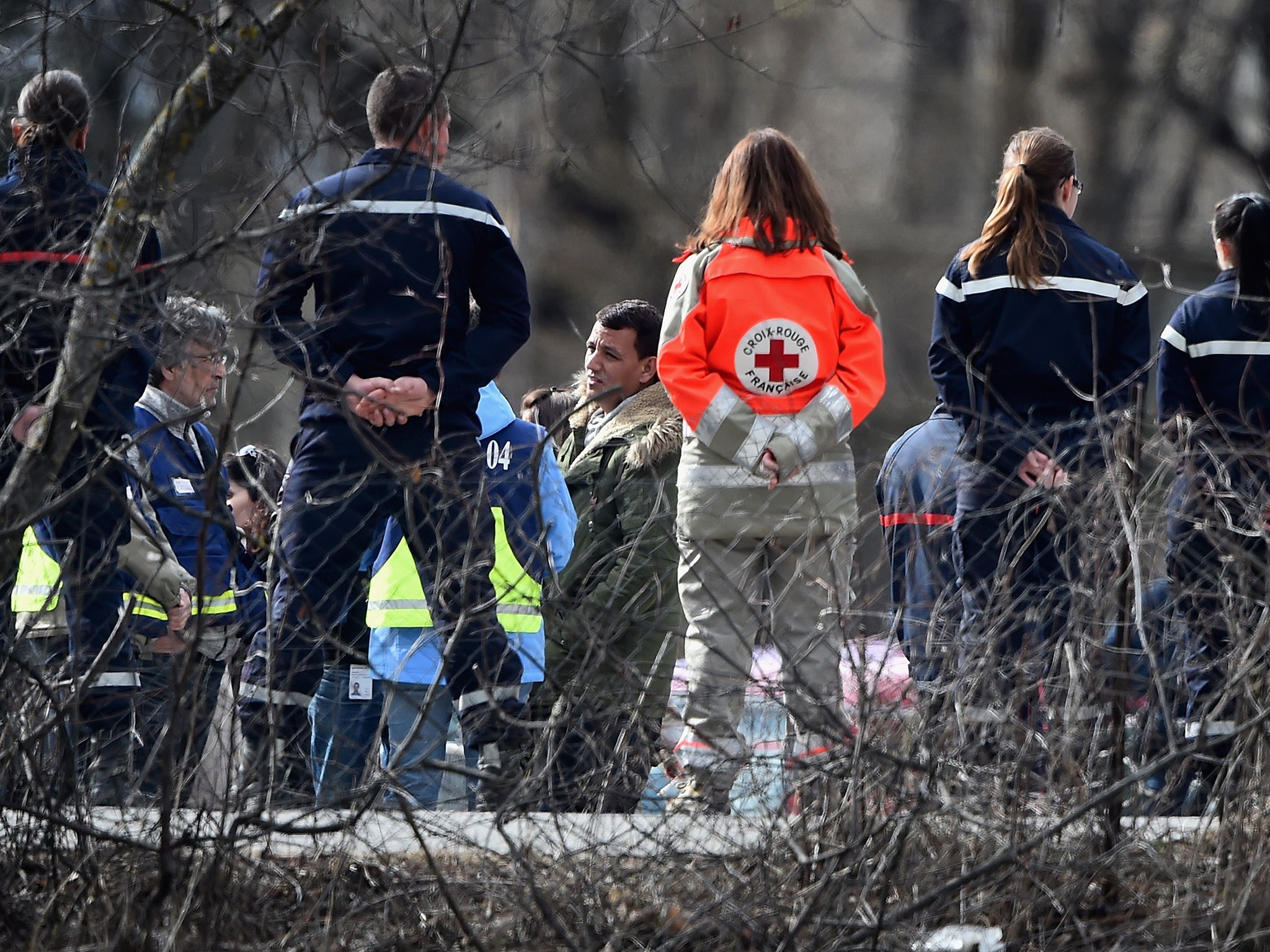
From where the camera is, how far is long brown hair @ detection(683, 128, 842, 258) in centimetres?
470

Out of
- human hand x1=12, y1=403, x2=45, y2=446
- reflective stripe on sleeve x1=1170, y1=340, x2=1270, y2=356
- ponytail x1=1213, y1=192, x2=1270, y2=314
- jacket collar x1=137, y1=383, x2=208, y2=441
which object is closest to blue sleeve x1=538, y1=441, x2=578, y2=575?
jacket collar x1=137, y1=383, x2=208, y2=441

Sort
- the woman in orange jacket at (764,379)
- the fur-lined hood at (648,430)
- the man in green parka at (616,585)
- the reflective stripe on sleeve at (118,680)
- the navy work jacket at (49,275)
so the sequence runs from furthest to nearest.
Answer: the fur-lined hood at (648,430)
the woman in orange jacket at (764,379)
the reflective stripe on sleeve at (118,680)
the man in green parka at (616,585)
the navy work jacket at (49,275)

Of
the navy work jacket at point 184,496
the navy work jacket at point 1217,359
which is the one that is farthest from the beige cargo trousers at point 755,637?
the navy work jacket at point 184,496

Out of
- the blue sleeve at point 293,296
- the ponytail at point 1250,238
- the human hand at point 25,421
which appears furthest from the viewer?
the ponytail at point 1250,238

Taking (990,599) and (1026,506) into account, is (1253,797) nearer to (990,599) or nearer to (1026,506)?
(990,599)

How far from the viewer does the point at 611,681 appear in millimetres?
3441

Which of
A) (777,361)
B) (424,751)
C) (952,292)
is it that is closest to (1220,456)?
(952,292)

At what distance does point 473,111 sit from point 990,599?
5.63 ft

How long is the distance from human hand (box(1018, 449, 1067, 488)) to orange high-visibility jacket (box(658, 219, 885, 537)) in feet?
1.52

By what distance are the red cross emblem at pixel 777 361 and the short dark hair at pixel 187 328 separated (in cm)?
176

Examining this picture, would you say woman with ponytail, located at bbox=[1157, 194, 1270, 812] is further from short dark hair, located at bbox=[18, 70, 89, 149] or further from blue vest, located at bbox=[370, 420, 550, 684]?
short dark hair, located at bbox=[18, 70, 89, 149]

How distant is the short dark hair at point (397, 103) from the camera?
3.95 meters

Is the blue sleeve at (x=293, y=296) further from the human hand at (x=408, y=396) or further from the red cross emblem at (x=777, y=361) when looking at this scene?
the red cross emblem at (x=777, y=361)

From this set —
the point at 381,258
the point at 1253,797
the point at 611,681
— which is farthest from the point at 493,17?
the point at 1253,797
